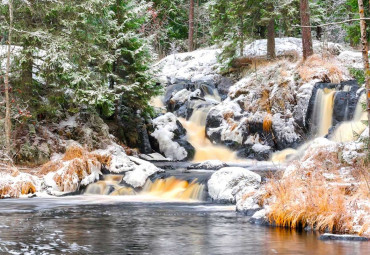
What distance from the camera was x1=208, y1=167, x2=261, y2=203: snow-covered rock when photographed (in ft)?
43.1

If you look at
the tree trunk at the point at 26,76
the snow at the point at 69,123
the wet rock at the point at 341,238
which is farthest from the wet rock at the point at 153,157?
the wet rock at the point at 341,238

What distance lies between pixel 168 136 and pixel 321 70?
7268 mm

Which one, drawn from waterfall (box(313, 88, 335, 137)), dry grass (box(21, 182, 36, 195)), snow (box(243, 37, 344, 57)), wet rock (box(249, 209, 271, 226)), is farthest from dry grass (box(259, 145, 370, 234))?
snow (box(243, 37, 344, 57))

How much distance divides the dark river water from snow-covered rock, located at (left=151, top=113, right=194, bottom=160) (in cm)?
930

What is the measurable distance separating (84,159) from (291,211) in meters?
8.93

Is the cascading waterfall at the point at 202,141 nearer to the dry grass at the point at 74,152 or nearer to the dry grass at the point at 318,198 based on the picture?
the dry grass at the point at 74,152

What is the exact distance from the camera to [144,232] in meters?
A: 9.05

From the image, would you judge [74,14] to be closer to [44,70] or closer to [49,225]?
[44,70]

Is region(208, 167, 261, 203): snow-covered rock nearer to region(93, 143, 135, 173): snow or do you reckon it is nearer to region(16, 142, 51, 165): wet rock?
region(93, 143, 135, 173): snow

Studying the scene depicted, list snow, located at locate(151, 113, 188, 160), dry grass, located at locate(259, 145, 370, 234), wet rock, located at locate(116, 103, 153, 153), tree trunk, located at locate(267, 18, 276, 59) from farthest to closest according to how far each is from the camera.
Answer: tree trunk, located at locate(267, 18, 276, 59) → snow, located at locate(151, 113, 188, 160) → wet rock, located at locate(116, 103, 153, 153) → dry grass, located at locate(259, 145, 370, 234)

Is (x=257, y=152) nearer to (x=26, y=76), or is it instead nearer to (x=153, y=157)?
(x=153, y=157)

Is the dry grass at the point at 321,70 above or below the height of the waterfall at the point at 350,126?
above

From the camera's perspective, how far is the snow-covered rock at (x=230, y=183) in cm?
1315

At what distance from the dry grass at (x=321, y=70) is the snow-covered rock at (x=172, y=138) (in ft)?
19.5
